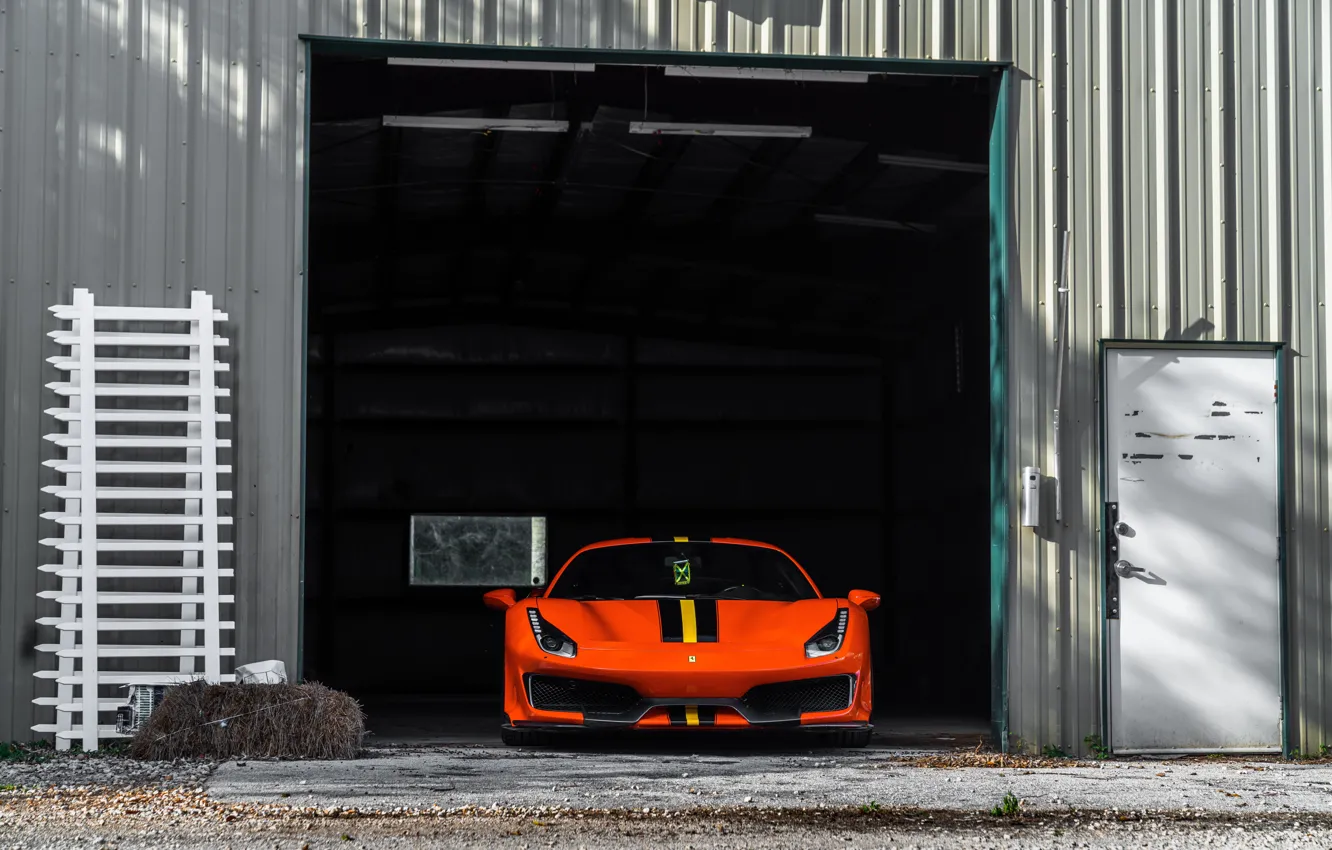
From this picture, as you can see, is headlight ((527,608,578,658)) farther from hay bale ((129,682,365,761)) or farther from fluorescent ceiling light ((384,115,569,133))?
fluorescent ceiling light ((384,115,569,133))

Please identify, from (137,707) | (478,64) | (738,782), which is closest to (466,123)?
(478,64)

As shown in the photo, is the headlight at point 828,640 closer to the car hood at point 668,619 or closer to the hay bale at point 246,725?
the car hood at point 668,619

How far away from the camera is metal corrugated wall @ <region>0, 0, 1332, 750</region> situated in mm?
7988

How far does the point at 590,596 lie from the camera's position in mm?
8625

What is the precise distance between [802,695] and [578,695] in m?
1.24

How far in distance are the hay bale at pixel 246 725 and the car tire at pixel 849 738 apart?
269cm

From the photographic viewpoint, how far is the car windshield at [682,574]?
8.72 m

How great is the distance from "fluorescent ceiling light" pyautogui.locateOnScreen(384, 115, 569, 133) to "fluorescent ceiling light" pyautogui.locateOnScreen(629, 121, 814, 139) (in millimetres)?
657

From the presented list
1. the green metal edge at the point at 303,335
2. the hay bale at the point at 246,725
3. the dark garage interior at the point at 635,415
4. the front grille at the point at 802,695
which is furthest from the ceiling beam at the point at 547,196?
the hay bale at the point at 246,725

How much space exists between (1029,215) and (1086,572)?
2.15 metres

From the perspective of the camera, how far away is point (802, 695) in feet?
25.7

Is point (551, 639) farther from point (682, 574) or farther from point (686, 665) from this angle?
point (682, 574)

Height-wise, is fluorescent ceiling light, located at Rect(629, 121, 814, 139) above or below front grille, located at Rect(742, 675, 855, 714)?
above

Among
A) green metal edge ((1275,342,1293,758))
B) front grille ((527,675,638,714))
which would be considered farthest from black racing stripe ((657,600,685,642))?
green metal edge ((1275,342,1293,758))
